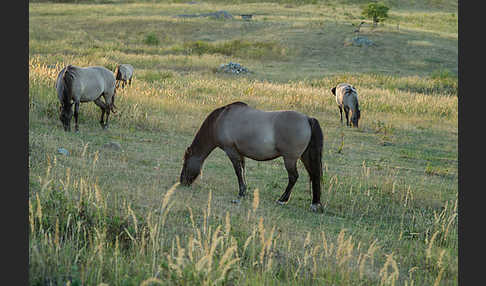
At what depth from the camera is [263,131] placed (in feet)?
24.8

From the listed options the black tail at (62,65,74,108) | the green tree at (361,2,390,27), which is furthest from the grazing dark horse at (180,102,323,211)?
the green tree at (361,2,390,27)

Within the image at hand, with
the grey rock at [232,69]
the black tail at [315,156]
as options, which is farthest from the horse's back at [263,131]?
the grey rock at [232,69]

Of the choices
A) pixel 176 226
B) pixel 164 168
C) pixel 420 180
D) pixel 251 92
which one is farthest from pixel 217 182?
pixel 251 92

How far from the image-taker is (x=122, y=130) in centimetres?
1274

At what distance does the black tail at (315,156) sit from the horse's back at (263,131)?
4.5 inches

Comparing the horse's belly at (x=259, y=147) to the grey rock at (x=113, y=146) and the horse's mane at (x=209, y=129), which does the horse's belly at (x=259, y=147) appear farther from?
the grey rock at (x=113, y=146)

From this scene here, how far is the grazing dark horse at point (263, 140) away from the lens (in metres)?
7.46

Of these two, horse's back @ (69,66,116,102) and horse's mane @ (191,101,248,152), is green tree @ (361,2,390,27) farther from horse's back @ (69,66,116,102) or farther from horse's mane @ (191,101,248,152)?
horse's mane @ (191,101,248,152)

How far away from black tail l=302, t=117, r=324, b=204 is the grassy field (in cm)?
47

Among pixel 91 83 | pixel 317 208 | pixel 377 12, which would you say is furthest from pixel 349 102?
pixel 377 12

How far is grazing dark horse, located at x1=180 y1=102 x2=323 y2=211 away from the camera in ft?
24.5

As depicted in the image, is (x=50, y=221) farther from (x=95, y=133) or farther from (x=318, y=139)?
(x=95, y=133)

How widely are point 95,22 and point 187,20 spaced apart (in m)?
10.0

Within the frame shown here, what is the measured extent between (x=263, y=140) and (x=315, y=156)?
87 centimetres
